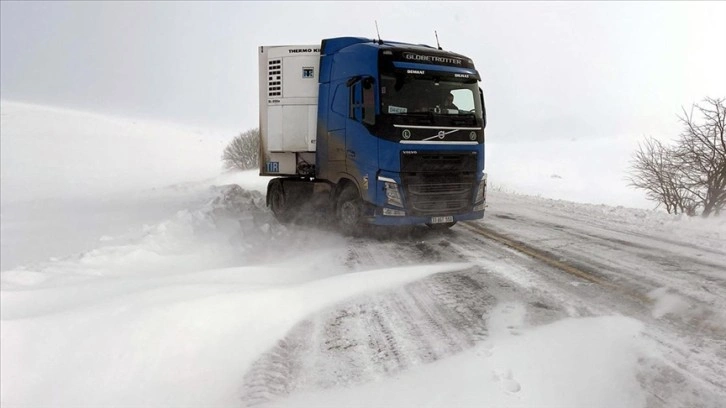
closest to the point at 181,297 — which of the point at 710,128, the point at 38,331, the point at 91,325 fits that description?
the point at 91,325

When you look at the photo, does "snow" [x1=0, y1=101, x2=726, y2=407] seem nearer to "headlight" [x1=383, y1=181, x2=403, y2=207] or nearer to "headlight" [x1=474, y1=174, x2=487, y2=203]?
"headlight" [x1=383, y1=181, x2=403, y2=207]

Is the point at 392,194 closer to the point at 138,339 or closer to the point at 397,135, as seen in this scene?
the point at 397,135

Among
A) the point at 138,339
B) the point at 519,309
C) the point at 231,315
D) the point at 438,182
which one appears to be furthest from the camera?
the point at 438,182

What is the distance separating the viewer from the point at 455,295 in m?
4.50

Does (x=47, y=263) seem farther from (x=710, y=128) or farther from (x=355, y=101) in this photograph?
(x=710, y=128)

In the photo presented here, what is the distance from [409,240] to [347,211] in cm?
128

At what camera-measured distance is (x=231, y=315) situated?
12.1 feet

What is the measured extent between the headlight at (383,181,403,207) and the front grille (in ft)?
0.42

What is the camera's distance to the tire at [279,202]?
30.1 ft

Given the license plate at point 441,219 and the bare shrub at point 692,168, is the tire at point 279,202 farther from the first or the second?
the bare shrub at point 692,168

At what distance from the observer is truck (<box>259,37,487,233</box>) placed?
22.3 ft

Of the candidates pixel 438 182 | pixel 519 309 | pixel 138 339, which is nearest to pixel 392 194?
pixel 438 182

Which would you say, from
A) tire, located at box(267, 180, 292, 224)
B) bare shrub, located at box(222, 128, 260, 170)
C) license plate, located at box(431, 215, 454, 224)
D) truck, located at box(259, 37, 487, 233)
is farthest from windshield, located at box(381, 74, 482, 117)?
bare shrub, located at box(222, 128, 260, 170)

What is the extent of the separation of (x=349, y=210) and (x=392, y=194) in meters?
1.20
